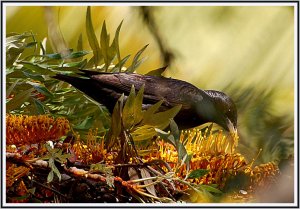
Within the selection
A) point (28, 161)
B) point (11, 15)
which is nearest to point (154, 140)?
point (28, 161)

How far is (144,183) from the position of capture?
649 mm

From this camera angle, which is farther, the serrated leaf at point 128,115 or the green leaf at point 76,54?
the green leaf at point 76,54

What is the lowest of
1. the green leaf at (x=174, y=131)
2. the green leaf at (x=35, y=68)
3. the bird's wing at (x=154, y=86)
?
the green leaf at (x=174, y=131)

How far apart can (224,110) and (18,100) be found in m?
0.28

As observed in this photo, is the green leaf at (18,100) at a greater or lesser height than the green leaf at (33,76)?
lesser

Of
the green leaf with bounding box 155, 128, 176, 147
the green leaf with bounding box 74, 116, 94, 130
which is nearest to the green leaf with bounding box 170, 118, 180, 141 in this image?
the green leaf with bounding box 155, 128, 176, 147

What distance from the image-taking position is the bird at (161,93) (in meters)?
0.76

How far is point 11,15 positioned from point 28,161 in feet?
0.78

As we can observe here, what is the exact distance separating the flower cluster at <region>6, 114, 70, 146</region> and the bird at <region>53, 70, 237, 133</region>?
0.09 meters

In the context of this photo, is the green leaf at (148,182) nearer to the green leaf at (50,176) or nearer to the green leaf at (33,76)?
the green leaf at (50,176)

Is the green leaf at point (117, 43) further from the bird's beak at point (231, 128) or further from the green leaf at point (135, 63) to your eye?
the bird's beak at point (231, 128)

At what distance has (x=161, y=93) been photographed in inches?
35.0

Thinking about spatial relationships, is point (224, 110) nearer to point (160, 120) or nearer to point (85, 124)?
point (160, 120)

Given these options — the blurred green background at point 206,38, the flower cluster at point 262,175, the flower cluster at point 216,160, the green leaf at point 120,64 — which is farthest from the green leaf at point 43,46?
the flower cluster at point 262,175
